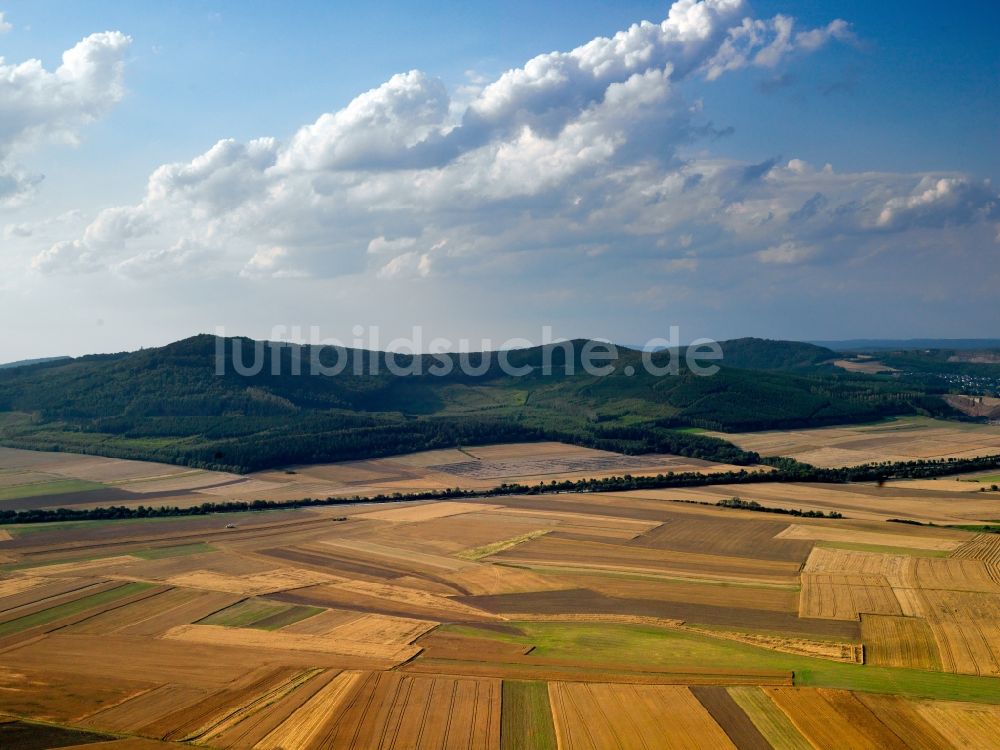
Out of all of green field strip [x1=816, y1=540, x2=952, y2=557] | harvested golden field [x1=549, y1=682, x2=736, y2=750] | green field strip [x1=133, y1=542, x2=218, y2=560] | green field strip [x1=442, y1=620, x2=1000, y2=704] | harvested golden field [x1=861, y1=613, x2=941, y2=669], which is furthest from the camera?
green field strip [x1=133, y1=542, x2=218, y2=560]

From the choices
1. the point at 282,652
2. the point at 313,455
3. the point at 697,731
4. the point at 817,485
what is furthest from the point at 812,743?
the point at 313,455

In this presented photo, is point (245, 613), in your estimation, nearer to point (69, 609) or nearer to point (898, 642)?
point (69, 609)

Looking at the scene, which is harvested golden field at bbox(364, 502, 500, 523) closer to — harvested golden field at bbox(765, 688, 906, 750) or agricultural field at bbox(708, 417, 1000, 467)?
harvested golden field at bbox(765, 688, 906, 750)

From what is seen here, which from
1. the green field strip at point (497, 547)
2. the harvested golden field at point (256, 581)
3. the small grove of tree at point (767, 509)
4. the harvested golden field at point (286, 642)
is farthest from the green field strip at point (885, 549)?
the harvested golden field at point (256, 581)

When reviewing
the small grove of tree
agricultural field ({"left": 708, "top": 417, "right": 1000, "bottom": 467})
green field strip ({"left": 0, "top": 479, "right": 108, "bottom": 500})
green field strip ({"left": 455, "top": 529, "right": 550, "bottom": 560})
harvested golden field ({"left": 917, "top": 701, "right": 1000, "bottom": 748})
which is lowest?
green field strip ({"left": 455, "top": 529, "right": 550, "bottom": 560})

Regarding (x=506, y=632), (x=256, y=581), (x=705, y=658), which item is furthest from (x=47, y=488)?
(x=705, y=658)

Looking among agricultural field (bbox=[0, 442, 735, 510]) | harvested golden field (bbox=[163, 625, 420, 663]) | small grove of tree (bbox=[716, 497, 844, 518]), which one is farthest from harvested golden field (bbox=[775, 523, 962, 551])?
harvested golden field (bbox=[163, 625, 420, 663])

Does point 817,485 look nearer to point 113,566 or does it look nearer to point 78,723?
point 113,566
